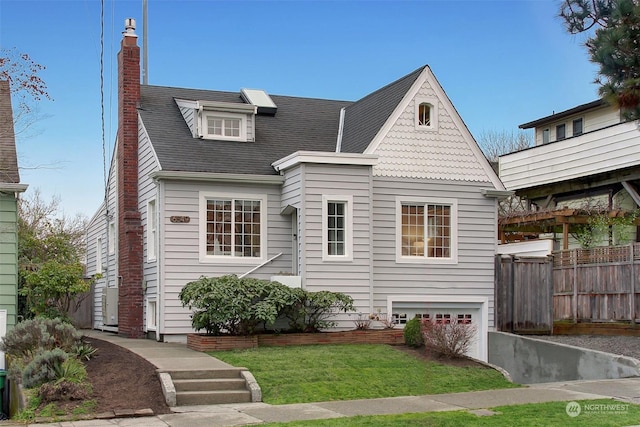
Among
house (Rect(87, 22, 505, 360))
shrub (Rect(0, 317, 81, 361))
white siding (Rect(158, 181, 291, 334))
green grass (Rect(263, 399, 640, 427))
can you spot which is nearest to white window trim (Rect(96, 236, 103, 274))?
house (Rect(87, 22, 505, 360))

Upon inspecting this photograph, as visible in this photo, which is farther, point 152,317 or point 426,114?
point 426,114

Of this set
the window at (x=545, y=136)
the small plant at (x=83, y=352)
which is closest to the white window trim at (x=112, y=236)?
the small plant at (x=83, y=352)

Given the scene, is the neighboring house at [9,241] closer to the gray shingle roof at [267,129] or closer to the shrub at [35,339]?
the shrub at [35,339]

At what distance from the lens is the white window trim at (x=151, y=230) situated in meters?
19.9

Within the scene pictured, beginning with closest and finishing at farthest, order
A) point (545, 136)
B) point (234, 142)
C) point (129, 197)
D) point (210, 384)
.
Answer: point (210, 384) → point (234, 142) → point (129, 197) → point (545, 136)

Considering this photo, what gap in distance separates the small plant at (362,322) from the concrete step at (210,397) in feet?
18.9

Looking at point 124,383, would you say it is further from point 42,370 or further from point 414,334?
point 414,334

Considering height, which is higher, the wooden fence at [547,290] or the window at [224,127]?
the window at [224,127]

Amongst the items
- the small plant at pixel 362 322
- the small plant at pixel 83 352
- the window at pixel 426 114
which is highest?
the window at pixel 426 114

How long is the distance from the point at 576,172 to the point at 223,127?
1186cm

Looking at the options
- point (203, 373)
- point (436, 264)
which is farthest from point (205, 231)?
point (203, 373)

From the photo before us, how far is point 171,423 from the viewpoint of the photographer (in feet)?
37.1

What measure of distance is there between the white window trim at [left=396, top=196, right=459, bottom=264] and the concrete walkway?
630 centimetres

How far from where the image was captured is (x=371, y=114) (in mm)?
21766
